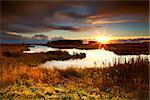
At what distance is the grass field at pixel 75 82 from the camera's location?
5496 millimetres

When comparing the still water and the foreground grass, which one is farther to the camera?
the still water

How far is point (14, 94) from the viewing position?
540 cm

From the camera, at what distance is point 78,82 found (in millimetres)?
6602

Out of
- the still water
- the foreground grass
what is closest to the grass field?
the foreground grass

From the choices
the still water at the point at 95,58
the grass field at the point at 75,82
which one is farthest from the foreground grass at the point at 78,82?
the still water at the point at 95,58

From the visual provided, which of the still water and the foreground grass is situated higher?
the still water

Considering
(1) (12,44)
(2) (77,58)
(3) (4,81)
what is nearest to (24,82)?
(3) (4,81)

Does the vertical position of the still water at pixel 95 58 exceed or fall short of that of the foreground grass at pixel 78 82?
it exceeds it

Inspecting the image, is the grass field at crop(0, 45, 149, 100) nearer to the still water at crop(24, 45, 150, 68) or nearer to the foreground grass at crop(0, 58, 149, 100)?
the foreground grass at crop(0, 58, 149, 100)

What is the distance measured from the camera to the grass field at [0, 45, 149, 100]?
550 centimetres

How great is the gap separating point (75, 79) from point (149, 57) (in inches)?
81.3

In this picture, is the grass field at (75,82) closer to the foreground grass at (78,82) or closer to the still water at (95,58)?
the foreground grass at (78,82)

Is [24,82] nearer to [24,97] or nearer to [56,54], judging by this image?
[24,97]

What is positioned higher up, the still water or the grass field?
the still water
